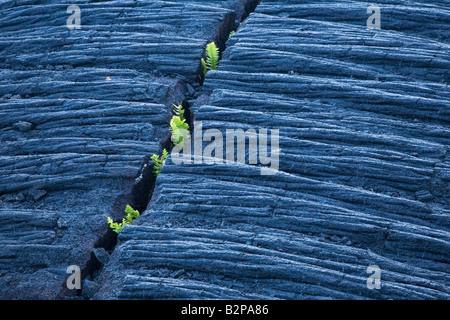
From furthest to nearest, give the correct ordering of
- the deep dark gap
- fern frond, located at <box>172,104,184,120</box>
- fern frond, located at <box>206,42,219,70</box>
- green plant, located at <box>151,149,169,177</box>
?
fern frond, located at <box>206,42,219,70</box> < fern frond, located at <box>172,104,184,120</box> < green plant, located at <box>151,149,169,177</box> < the deep dark gap

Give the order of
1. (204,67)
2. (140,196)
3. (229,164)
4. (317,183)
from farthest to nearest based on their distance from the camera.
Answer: (204,67)
(140,196)
(229,164)
(317,183)

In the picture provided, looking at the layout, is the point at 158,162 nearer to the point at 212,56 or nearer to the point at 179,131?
the point at 179,131

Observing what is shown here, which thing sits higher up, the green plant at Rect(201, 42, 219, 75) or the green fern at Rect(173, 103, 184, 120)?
the green plant at Rect(201, 42, 219, 75)

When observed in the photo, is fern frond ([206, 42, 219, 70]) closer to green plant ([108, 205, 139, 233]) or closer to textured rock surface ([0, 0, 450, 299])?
textured rock surface ([0, 0, 450, 299])

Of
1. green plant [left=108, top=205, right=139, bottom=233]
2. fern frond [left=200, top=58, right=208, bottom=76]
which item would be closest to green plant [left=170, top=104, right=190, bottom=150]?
green plant [left=108, top=205, right=139, bottom=233]

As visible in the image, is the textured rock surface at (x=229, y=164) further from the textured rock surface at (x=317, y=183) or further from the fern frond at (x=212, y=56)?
the fern frond at (x=212, y=56)

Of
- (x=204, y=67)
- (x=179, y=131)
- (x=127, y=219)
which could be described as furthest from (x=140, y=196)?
(x=204, y=67)
